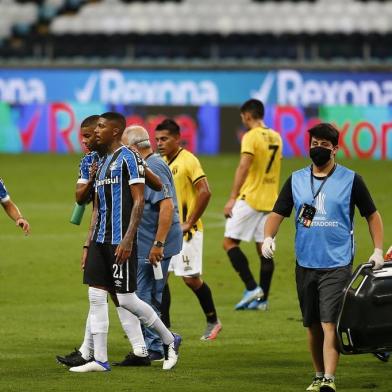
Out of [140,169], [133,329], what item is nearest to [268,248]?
[140,169]

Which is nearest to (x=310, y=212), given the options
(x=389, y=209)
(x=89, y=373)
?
(x=89, y=373)

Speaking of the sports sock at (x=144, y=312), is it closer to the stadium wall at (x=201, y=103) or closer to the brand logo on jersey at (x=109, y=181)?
the brand logo on jersey at (x=109, y=181)

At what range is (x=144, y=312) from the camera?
9.59m

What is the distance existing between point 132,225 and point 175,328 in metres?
3.42

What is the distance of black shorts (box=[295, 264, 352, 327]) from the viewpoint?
8633 mm

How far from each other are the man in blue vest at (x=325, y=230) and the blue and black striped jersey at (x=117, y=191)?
1137 millimetres

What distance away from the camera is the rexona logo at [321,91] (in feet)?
110

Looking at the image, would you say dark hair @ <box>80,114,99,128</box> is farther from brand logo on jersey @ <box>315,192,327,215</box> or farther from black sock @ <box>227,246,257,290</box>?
black sock @ <box>227,246,257,290</box>

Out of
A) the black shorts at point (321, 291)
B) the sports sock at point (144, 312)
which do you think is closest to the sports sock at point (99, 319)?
the sports sock at point (144, 312)

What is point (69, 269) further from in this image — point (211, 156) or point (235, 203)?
point (211, 156)

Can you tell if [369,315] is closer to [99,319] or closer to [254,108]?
[99,319]

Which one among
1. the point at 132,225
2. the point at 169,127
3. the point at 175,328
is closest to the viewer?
the point at 132,225

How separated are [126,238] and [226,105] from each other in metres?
24.5

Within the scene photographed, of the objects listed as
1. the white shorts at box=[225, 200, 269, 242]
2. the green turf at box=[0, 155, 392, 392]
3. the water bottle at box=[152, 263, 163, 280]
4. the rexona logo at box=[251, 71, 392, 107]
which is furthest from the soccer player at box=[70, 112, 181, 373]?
the rexona logo at box=[251, 71, 392, 107]
